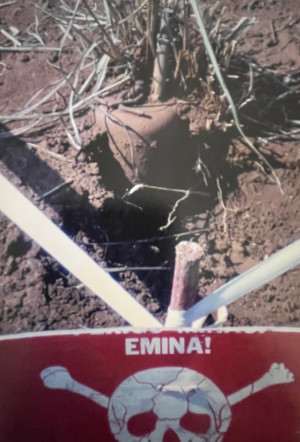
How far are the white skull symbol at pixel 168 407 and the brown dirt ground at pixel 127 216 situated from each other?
0.06m

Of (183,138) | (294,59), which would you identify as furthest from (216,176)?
(294,59)

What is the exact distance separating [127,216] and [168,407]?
0.66ft

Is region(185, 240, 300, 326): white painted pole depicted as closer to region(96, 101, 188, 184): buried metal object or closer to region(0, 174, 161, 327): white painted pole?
region(0, 174, 161, 327): white painted pole

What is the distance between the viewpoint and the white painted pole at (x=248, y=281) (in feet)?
A: 2.22

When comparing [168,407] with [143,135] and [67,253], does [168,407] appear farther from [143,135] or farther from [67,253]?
[143,135]

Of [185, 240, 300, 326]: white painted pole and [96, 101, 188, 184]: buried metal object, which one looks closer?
[185, 240, 300, 326]: white painted pole

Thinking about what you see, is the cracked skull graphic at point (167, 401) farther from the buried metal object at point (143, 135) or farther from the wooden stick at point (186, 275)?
the buried metal object at point (143, 135)

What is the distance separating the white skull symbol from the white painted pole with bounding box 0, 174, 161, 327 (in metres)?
0.06

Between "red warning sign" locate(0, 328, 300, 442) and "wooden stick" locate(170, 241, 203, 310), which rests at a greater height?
"wooden stick" locate(170, 241, 203, 310)

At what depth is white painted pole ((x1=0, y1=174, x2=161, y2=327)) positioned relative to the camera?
2.26 feet

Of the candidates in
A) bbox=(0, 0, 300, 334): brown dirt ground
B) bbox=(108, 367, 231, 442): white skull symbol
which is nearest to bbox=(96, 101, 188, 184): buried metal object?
bbox=(0, 0, 300, 334): brown dirt ground

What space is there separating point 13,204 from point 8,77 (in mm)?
164

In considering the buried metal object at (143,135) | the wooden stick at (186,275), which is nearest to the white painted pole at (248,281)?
the wooden stick at (186,275)

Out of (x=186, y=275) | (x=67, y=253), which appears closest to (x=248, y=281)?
(x=186, y=275)
